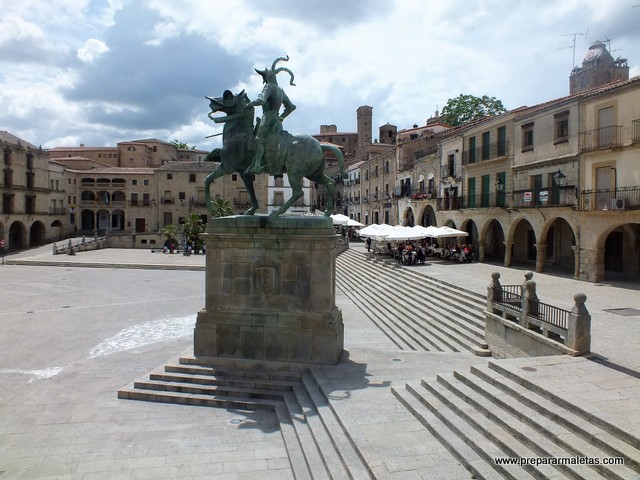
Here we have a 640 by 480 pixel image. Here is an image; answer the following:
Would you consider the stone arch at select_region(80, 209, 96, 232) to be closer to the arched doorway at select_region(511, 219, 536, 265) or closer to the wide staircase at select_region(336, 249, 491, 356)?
the wide staircase at select_region(336, 249, 491, 356)

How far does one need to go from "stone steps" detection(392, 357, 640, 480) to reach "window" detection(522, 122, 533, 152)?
19304 millimetres

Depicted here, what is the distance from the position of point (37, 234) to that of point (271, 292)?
185 feet

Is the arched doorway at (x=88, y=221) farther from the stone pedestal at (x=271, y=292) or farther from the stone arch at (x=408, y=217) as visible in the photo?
the stone pedestal at (x=271, y=292)

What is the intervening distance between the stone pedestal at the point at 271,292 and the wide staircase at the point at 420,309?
14.4ft

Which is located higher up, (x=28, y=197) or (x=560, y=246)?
(x=28, y=197)

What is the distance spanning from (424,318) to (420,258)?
1063 centimetres

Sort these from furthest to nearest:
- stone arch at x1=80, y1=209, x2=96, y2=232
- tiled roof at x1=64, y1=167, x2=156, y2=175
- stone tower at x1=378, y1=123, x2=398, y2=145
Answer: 1. stone tower at x1=378, y1=123, x2=398, y2=145
2. stone arch at x1=80, y1=209, x2=96, y2=232
3. tiled roof at x1=64, y1=167, x2=156, y2=175

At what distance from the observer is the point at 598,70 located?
31.8m

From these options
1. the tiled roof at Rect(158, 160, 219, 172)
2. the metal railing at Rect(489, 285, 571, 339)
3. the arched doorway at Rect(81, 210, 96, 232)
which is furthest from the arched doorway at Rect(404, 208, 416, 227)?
the arched doorway at Rect(81, 210, 96, 232)

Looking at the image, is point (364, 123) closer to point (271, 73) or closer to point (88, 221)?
point (88, 221)

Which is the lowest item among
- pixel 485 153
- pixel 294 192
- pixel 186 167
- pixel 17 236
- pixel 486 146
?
pixel 17 236

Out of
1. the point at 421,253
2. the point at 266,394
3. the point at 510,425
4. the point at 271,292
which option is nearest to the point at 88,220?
the point at 421,253

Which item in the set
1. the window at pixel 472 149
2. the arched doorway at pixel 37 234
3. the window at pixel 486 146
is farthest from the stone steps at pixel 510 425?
the arched doorway at pixel 37 234

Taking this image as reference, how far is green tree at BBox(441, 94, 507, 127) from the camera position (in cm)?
4212
